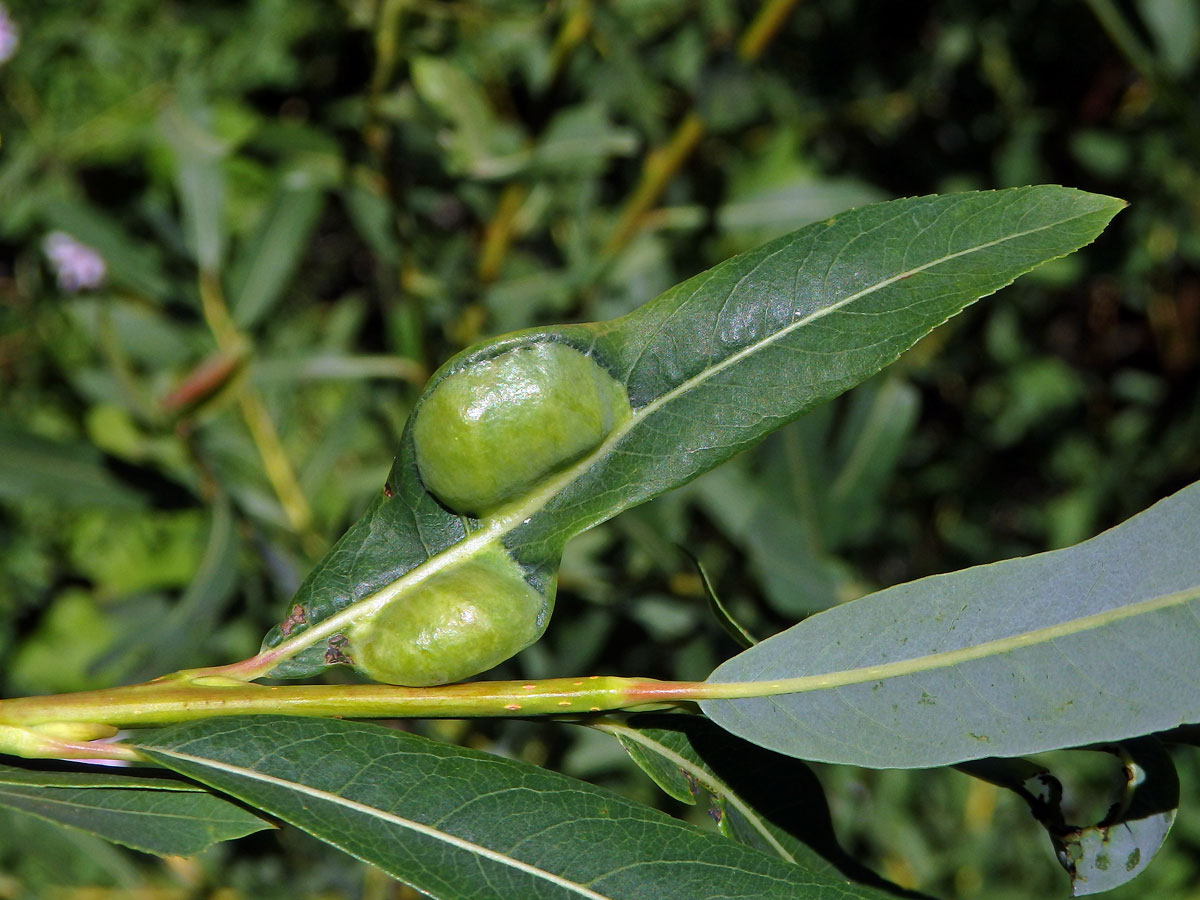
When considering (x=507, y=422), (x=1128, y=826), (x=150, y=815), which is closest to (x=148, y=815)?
(x=150, y=815)

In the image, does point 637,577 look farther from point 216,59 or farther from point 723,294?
point 216,59

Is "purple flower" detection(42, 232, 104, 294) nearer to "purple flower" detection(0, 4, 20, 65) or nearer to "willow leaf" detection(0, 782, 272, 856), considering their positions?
"purple flower" detection(0, 4, 20, 65)

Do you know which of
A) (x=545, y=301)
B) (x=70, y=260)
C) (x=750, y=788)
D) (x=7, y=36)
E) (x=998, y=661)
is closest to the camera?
(x=998, y=661)

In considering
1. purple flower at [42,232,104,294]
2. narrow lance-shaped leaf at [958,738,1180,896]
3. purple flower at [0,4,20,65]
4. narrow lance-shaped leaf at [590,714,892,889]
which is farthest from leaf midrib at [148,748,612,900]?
purple flower at [0,4,20,65]

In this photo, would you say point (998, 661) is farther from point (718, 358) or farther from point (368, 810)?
point (368, 810)

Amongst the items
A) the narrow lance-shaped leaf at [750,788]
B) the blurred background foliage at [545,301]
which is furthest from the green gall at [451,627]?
the blurred background foliage at [545,301]

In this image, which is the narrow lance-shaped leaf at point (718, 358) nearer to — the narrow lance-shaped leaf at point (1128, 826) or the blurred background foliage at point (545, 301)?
the narrow lance-shaped leaf at point (1128, 826)
